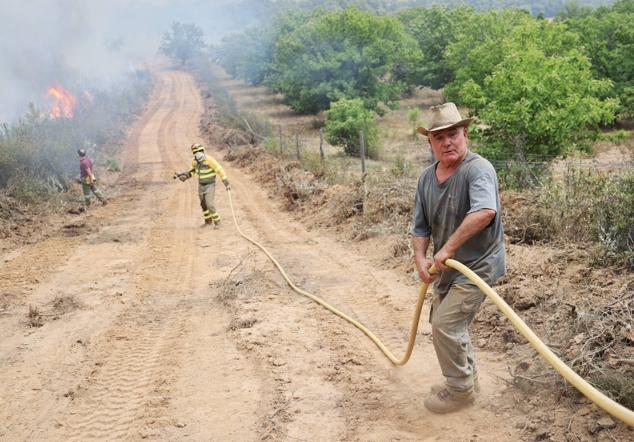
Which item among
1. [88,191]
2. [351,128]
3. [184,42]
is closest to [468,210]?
[88,191]

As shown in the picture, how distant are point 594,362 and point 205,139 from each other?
28.4m

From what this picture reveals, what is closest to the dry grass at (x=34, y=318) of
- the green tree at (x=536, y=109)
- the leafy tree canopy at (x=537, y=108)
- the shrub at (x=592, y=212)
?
the shrub at (x=592, y=212)

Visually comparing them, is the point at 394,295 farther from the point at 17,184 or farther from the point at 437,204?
the point at 17,184

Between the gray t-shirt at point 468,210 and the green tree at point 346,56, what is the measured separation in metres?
30.0

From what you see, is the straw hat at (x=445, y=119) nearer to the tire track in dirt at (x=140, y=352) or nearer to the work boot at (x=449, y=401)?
the work boot at (x=449, y=401)

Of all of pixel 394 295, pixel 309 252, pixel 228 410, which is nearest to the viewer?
pixel 228 410

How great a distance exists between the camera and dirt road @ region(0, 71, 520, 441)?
459 cm

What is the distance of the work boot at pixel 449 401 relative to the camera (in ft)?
13.9

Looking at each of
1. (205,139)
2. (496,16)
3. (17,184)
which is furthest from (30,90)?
(496,16)

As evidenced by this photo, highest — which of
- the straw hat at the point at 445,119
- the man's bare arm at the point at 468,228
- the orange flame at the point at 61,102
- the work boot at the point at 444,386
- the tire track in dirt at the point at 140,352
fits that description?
the orange flame at the point at 61,102

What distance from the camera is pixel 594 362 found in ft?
13.9

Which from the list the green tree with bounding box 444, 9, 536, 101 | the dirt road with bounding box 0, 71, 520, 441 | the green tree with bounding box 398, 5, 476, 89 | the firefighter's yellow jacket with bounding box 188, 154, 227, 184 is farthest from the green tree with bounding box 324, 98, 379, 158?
the green tree with bounding box 398, 5, 476, 89

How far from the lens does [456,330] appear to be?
4.06 metres

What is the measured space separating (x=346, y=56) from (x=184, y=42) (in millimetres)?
57635
